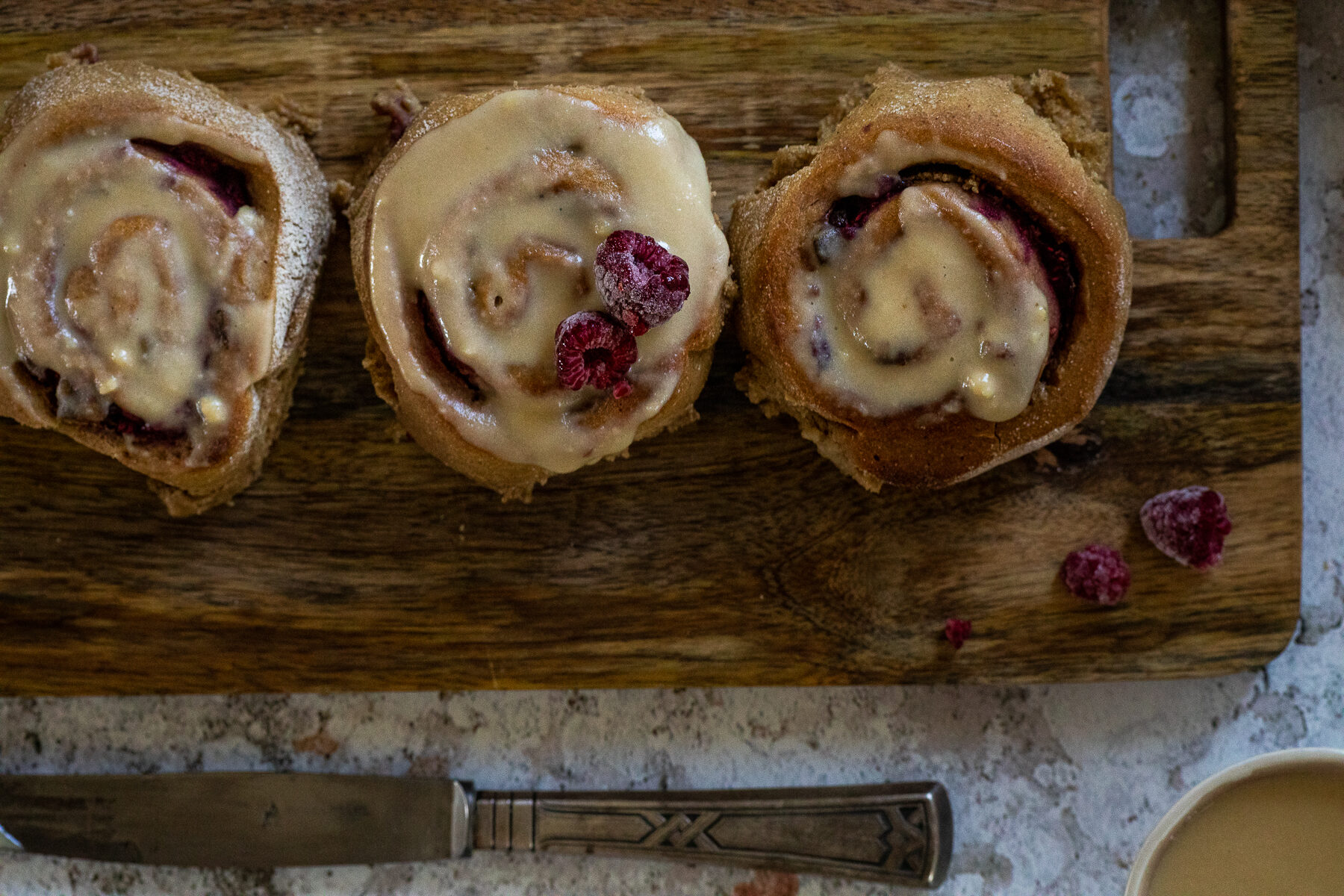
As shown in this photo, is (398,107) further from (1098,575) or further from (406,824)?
(1098,575)

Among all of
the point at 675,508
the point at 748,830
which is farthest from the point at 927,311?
the point at 748,830

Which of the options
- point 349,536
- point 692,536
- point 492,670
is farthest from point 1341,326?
point 349,536

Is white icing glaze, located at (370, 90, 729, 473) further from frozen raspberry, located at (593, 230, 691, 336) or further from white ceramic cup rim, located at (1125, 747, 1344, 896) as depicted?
white ceramic cup rim, located at (1125, 747, 1344, 896)

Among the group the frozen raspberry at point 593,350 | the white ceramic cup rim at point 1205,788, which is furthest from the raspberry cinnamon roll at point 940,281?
the white ceramic cup rim at point 1205,788

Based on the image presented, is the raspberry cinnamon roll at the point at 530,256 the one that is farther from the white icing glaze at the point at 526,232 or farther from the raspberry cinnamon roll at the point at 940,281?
the raspberry cinnamon roll at the point at 940,281

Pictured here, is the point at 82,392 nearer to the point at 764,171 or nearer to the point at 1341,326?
the point at 764,171

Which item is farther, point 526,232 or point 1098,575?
point 1098,575
